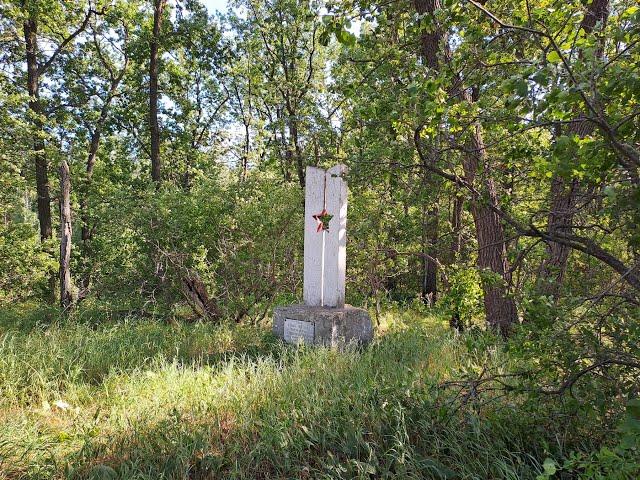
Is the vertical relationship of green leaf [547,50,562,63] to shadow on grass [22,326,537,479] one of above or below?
above

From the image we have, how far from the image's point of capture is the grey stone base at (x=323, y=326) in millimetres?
5562

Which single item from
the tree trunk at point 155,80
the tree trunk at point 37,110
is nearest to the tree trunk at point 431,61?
the tree trunk at point 155,80

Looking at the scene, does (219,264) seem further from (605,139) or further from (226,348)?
(605,139)

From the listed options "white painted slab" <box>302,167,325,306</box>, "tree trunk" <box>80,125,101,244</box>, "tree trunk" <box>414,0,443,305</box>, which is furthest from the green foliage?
"tree trunk" <box>80,125,101,244</box>

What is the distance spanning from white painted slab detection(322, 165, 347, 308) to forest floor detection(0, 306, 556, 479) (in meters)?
1.27

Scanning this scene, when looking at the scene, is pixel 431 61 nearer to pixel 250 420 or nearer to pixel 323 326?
pixel 323 326

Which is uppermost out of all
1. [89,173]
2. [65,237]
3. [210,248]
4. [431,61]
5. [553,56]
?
[431,61]

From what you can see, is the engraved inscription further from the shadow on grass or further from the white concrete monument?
the shadow on grass

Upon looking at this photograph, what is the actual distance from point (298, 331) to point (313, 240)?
129 centimetres

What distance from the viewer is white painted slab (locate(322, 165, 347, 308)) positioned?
6.05 metres

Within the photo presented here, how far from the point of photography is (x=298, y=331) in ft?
18.7

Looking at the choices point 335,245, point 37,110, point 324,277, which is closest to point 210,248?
point 324,277

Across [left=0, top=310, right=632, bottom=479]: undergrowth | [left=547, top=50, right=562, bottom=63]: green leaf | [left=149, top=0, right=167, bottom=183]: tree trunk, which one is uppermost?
[left=149, top=0, right=167, bottom=183]: tree trunk

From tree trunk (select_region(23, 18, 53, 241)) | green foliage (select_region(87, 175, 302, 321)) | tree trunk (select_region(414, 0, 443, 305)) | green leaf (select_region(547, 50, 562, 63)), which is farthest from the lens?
tree trunk (select_region(23, 18, 53, 241))
